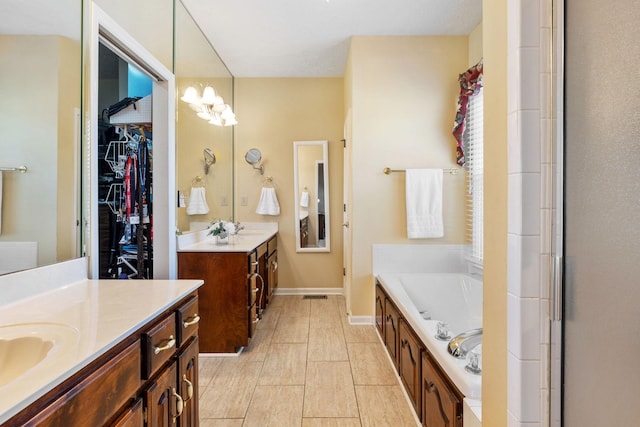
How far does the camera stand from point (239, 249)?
7.77ft

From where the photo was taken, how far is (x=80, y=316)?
940 mm

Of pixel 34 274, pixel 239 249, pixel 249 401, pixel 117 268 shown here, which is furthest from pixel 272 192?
pixel 34 274

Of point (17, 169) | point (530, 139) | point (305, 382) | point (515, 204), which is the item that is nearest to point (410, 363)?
point (305, 382)

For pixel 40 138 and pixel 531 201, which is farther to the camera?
pixel 40 138

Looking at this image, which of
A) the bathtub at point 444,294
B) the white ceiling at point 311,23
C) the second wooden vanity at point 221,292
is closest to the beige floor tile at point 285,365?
the second wooden vanity at point 221,292

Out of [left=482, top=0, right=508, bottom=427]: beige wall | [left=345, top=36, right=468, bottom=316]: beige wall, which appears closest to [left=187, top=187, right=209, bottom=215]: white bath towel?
[left=345, top=36, right=468, bottom=316]: beige wall

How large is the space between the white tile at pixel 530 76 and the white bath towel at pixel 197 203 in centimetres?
242

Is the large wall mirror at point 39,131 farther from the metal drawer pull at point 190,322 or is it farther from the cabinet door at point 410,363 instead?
the cabinet door at point 410,363

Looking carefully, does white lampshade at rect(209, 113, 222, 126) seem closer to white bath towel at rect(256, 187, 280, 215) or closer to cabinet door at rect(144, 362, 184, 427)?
white bath towel at rect(256, 187, 280, 215)

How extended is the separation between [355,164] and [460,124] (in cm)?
97

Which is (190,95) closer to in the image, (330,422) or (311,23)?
(311,23)

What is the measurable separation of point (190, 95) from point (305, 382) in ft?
7.58

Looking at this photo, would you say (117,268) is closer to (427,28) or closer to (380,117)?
(380,117)

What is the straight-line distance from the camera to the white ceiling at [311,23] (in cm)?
246
